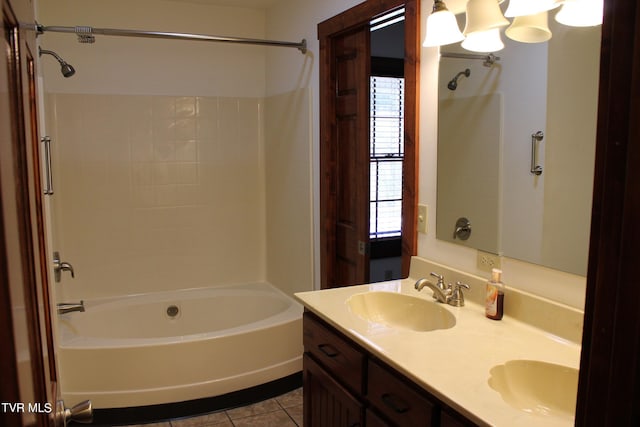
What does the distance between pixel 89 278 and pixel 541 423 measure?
128 inches

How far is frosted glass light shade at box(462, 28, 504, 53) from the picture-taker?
1753mm

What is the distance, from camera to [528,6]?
1.55m

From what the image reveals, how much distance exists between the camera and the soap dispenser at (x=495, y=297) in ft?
5.49

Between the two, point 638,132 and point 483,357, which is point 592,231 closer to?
point 638,132

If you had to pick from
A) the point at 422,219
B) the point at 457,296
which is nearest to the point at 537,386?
the point at 457,296

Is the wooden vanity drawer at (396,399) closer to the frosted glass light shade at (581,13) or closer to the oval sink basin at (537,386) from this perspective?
the oval sink basin at (537,386)

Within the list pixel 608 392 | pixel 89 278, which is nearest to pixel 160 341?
pixel 89 278

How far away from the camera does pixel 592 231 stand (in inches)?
21.3

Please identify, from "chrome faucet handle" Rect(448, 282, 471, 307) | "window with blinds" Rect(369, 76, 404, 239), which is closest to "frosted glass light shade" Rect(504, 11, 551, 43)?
"chrome faucet handle" Rect(448, 282, 471, 307)

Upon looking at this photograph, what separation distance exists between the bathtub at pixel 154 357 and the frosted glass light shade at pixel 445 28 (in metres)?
1.90

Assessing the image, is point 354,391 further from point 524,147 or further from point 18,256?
point 18,256

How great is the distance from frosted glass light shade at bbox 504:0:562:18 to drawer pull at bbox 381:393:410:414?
1236 mm

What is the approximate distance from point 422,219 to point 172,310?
218 centimetres

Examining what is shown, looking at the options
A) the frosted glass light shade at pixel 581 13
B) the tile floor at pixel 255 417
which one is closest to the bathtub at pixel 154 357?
the tile floor at pixel 255 417
